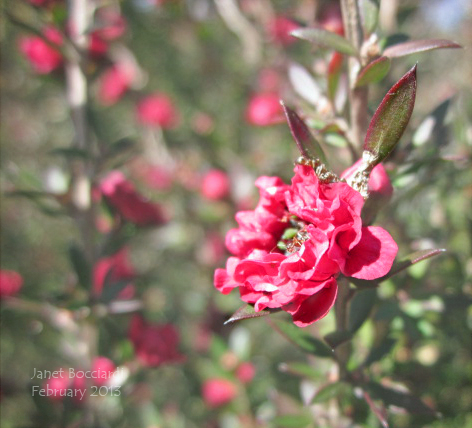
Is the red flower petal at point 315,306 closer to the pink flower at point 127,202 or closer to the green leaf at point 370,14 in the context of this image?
the green leaf at point 370,14

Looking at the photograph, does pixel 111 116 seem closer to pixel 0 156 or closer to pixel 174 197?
pixel 0 156

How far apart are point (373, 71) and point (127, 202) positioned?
75cm

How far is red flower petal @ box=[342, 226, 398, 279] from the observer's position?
19.2 inches

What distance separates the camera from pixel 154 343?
1229 mm

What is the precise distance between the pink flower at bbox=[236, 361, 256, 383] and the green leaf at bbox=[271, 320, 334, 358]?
680 millimetres

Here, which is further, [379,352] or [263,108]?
[263,108]

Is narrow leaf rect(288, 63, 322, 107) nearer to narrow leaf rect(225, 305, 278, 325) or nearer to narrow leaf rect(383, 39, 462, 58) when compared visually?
narrow leaf rect(383, 39, 462, 58)

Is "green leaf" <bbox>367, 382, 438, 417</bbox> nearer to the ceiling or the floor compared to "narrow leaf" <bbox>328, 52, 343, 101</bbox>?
nearer to the floor

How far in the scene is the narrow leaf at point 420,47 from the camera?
0.57 m

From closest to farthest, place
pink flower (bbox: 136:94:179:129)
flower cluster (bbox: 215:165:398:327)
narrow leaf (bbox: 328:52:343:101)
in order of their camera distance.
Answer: flower cluster (bbox: 215:165:398:327), narrow leaf (bbox: 328:52:343:101), pink flower (bbox: 136:94:179:129)

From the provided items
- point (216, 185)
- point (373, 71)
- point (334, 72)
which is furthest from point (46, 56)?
point (373, 71)

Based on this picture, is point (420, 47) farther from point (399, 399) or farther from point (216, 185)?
point (216, 185)

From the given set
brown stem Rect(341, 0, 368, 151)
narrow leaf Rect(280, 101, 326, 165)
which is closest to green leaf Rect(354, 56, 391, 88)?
brown stem Rect(341, 0, 368, 151)

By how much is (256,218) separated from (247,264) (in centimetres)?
7
